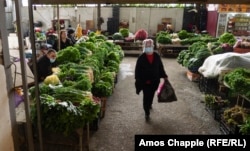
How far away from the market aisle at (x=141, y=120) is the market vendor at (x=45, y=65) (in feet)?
4.63

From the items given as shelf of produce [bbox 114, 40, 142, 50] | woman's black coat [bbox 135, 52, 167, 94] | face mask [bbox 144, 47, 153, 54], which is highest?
face mask [bbox 144, 47, 153, 54]

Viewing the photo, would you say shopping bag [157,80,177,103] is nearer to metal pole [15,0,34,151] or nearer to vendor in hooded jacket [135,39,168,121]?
vendor in hooded jacket [135,39,168,121]

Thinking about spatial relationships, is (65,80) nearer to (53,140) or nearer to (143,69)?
A: (53,140)

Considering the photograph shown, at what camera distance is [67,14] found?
628 inches

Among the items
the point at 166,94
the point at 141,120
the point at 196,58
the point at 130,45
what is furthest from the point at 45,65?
the point at 130,45

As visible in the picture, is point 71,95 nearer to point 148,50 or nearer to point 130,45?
point 148,50

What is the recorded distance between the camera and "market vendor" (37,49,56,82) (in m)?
4.81

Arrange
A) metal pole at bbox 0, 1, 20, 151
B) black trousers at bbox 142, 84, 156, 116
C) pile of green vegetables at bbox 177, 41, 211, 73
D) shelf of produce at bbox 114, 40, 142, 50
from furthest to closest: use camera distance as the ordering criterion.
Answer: shelf of produce at bbox 114, 40, 142, 50
pile of green vegetables at bbox 177, 41, 211, 73
black trousers at bbox 142, 84, 156, 116
metal pole at bbox 0, 1, 20, 151

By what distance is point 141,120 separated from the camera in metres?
5.14

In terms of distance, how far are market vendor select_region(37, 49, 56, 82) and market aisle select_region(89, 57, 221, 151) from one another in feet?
4.63

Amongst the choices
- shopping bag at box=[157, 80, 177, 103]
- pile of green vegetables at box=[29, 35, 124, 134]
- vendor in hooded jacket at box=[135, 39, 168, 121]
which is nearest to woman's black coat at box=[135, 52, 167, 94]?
vendor in hooded jacket at box=[135, 39, 168, 121]

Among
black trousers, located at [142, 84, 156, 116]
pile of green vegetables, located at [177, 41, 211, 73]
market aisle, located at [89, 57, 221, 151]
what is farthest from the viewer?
pile of green vegetables, located at [177, 41, 211, 73]

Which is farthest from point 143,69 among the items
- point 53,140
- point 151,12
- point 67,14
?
point 67,14

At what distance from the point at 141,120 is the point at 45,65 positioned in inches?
85.1
